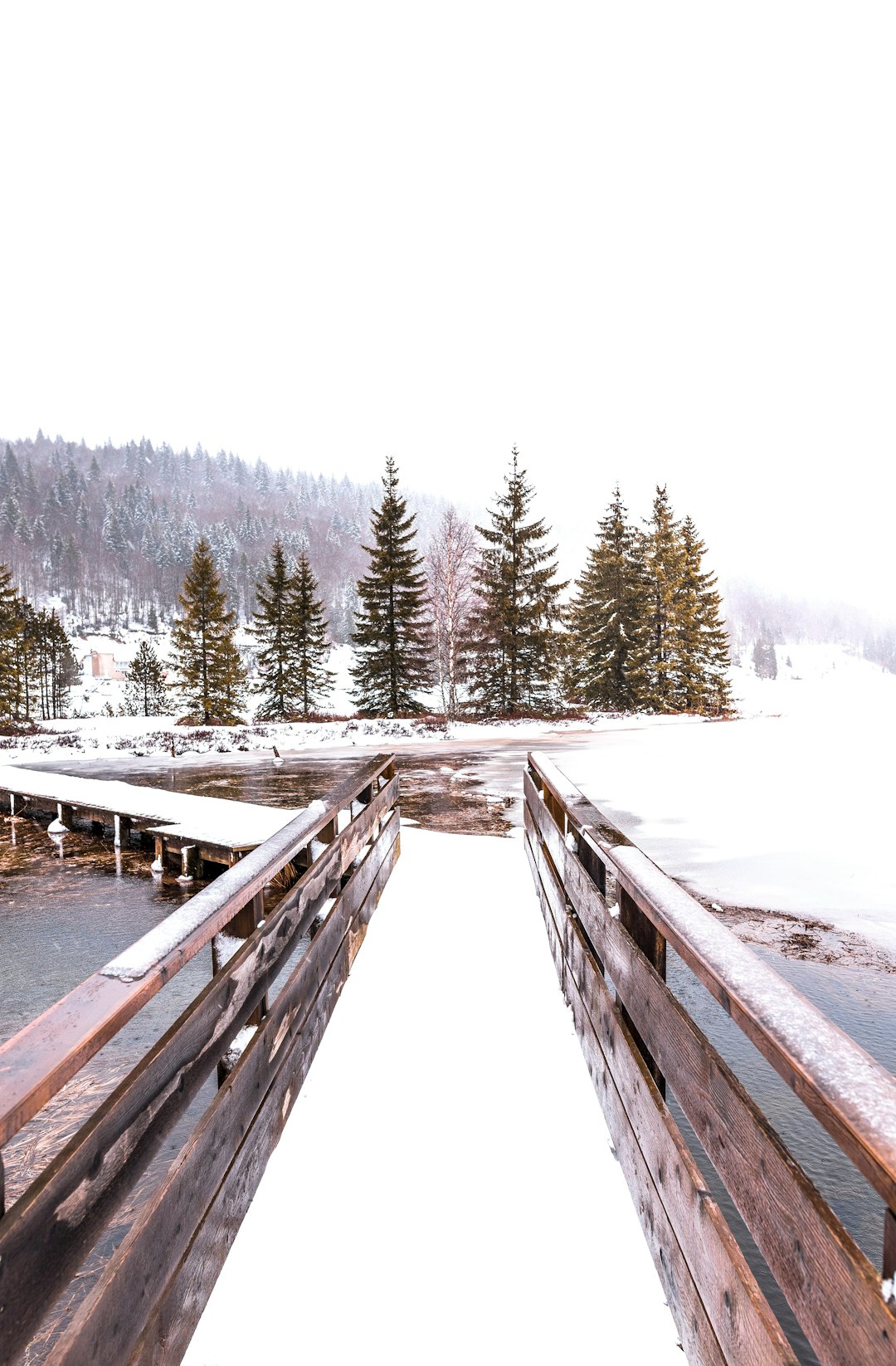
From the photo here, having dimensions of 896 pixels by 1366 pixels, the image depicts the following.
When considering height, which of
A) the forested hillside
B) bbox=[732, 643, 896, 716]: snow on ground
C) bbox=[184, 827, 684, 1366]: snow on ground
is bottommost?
bbox=[184, 827, 684, 1366]: snow on ground

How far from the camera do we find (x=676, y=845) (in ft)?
22.1

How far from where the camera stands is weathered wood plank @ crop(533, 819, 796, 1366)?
1130 millimetres

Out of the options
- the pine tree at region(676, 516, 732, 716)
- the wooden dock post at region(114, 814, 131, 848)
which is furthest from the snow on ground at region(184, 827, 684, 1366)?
the pine tree at region(676, 516, 732, 716)

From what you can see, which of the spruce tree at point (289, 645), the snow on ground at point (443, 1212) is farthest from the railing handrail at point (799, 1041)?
the spruce tree at point (289, 645)

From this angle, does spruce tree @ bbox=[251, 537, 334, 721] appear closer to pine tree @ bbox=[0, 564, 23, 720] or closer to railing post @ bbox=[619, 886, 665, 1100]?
pine tree @ bbox=[0, 564, 23, 720]

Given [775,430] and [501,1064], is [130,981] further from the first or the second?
[775,430]

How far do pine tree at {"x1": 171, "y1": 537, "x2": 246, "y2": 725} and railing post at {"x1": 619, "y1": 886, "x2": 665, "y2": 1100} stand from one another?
3108cm

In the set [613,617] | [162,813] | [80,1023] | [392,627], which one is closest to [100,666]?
[392,627]

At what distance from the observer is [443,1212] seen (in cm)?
203

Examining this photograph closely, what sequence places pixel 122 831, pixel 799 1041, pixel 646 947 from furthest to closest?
pixel 122 831
pixel 646 947
pixel 799 1041

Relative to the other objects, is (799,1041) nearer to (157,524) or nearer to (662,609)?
(662,609)

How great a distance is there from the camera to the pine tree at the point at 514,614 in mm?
28938

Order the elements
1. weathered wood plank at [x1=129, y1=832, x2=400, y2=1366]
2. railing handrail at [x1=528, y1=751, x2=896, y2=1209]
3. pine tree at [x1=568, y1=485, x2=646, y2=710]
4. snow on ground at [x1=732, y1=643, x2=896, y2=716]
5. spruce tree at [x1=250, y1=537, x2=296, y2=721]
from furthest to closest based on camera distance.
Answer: spruce tree at [x1=250, y1=537, x2=296, y2=721], snow on ground at [x1=732, y1=643, x2=896, y2=716], pine tree at [x1=568, y1=485, x2=646, y2=710], weathered wood plank at [x1=129, y1=832, x2=400, y2=1366], railing handrail at [x1=528, y1=751, x2=896, y2=1209]

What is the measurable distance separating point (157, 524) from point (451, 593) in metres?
109
